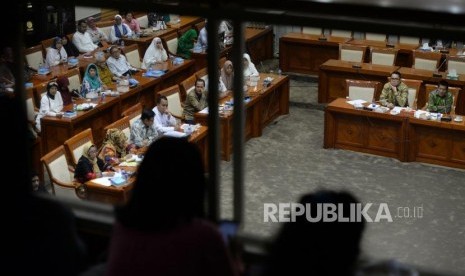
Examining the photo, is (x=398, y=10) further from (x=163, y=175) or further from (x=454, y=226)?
(x=454, y=226)

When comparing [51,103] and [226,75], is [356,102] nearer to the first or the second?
[226,75]

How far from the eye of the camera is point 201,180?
6.25ft

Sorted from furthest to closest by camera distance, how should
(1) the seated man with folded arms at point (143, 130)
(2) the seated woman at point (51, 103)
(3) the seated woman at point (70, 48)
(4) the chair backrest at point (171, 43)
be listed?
(4) the chair backrest at point (171, 43) < (3) the seated woman at point (70, 48) < (2) the seated woman at point (51, 103) < (1) the seated man with folded arms at point (143, 130)

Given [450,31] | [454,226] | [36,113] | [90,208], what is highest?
[450,31]

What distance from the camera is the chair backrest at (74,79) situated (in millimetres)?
10891

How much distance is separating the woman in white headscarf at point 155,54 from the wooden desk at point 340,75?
252cm

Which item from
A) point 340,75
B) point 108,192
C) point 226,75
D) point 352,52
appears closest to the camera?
point 108,192

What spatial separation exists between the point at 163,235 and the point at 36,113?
27.0 ft

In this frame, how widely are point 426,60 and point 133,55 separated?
14.9 feet

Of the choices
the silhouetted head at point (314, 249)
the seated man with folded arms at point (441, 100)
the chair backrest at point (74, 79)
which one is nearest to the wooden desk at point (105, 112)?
the chair backrest at point (74, 79)

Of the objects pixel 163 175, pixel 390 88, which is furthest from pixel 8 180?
pixel 390 88

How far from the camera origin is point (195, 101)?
10.2m

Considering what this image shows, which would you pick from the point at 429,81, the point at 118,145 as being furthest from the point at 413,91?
the point at 118,145

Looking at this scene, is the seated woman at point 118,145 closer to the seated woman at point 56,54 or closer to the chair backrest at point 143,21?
the seated woman at point 56,54
